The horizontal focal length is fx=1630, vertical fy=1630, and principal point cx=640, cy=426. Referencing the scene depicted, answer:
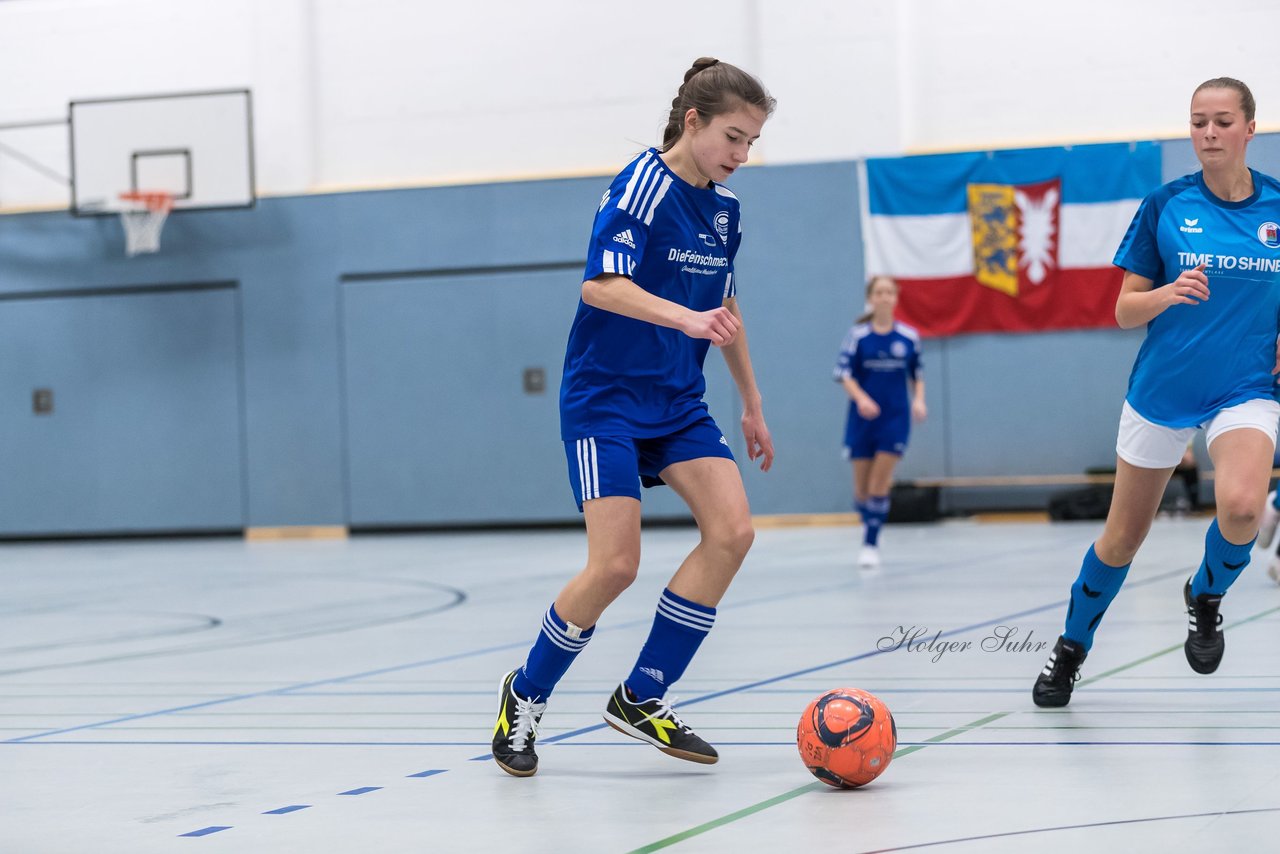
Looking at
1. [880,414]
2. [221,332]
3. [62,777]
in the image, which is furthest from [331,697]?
[221,332]

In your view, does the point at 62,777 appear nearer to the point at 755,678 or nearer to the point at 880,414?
the point at 755,678

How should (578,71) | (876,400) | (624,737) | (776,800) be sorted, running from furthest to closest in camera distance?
(578,71), (876,400), (624,737), (776,800)

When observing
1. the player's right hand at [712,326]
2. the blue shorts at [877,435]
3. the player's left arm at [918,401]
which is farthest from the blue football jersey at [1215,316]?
the blue shorts at [877,435]

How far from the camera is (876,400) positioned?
496 inches

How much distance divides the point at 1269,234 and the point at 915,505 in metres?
12.6

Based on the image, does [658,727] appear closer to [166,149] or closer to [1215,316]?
[1215,316]

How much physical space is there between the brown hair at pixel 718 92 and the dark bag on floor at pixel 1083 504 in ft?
42.5

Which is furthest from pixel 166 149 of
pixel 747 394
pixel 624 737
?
pixel 747 394

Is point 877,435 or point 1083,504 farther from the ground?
point 877,435

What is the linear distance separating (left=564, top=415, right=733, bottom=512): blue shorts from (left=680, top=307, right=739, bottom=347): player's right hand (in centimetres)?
39

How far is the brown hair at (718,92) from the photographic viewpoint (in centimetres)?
431

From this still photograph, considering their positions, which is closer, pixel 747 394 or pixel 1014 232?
pixel 747 394

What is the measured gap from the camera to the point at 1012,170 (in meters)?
17.6

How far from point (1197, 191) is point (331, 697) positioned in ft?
11.7
